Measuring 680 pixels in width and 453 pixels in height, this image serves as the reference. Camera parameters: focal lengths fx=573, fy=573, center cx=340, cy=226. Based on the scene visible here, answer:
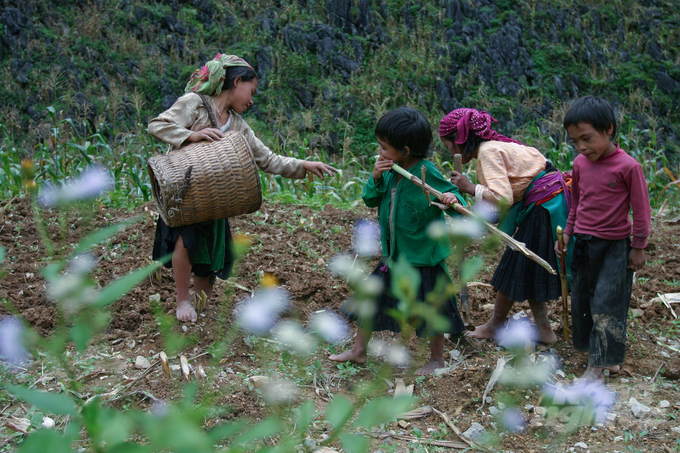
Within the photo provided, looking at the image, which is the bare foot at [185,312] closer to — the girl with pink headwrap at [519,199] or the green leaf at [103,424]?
the girl with pink headwrap at [519,199]

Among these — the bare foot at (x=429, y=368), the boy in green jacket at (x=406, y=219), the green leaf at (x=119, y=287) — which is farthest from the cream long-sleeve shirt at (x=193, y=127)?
the green leaf at (x=119, y=287)

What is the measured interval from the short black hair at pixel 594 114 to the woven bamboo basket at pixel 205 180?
1.32 m

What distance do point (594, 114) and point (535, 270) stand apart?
0.79 meters

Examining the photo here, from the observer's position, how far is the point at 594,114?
88.4 inches

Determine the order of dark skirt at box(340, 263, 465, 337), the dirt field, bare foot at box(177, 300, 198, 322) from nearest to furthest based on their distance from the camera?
the dirt field < dark skirt at box(340, 263, 465, 337) < bare foot at box(177, 300, 198, 322)

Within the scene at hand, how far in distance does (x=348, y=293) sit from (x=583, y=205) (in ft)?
4.32

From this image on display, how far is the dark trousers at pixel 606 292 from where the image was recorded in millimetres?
2395

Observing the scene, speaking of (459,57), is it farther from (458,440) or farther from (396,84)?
(458,440)

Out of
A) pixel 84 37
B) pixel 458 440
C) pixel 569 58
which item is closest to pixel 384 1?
pixel 569 58

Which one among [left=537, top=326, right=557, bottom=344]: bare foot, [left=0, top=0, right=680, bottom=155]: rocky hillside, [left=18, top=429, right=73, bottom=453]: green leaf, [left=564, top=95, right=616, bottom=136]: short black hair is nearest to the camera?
→ [left=18, top=429, right=73, bottom=453]: green leaf

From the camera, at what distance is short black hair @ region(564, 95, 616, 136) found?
2250 mm

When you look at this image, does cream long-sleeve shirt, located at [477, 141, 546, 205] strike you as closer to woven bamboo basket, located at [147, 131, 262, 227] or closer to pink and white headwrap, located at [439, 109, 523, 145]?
pink and white headwrap, located at [439, 109, 523, 145]

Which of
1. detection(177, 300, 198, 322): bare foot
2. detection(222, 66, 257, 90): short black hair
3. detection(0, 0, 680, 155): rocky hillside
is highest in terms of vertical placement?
detection(222, 66, 257, 90): short black hair

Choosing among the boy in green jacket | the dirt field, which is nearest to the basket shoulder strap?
the boy in green jacket
